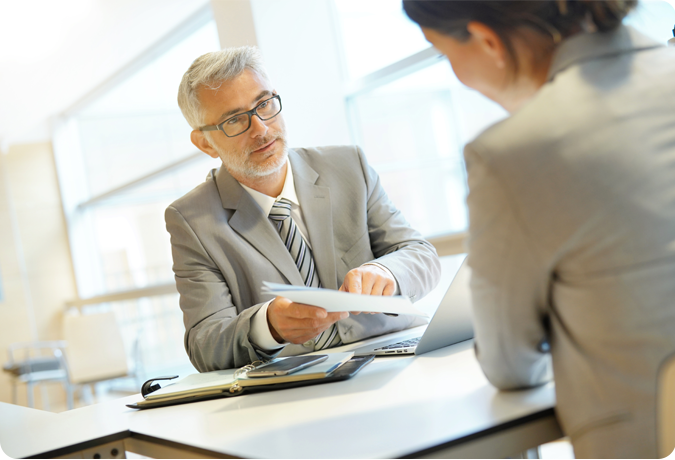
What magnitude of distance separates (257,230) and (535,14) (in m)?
1.10

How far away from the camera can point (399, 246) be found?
1.86 meters

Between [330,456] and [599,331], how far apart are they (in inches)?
13.7

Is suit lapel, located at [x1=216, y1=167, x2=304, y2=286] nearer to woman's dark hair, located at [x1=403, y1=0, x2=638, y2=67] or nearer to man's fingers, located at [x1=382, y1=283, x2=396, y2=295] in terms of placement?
man's fingers, located at [x1=382, y1=283, x2=396, y2=295]

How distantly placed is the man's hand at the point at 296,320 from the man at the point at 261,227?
0.08 metres

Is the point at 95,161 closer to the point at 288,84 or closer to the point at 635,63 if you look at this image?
the point at 288,84

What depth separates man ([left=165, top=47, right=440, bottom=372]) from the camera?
156 centimetres

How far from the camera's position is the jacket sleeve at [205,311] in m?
1.44

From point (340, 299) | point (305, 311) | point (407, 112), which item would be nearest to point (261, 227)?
point (305, 311)

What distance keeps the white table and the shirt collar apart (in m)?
0.71

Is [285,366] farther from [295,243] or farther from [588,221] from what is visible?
[588,221]

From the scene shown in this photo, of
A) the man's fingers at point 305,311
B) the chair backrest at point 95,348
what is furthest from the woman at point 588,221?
the chair backrest at point 95,348

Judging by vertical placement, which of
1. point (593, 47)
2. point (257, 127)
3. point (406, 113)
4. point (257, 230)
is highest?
point (406, 113)

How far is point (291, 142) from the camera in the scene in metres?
3.48

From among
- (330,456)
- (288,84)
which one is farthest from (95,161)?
(330,456)
